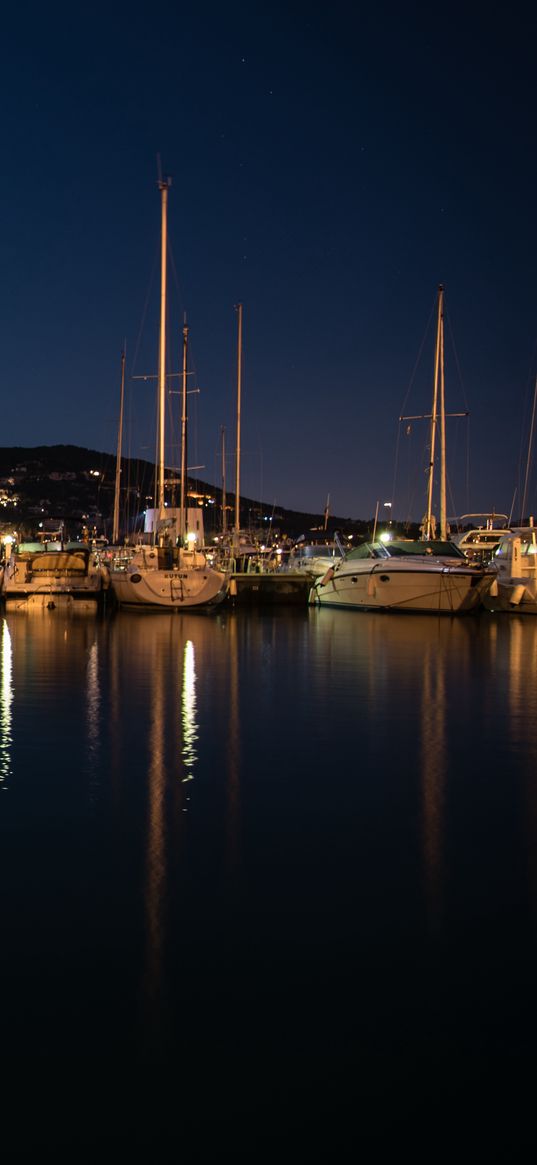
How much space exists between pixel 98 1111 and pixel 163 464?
3188 centimetres

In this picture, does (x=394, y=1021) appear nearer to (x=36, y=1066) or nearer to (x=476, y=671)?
(x=36, y=1066)

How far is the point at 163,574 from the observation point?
33.3 metres

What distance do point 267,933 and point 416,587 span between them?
97.6 ft

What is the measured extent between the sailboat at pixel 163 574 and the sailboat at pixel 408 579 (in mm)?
4883

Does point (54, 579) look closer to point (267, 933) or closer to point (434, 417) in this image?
point (434, 417)

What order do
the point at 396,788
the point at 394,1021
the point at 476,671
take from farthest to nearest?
the point at 476,671, the point at 396,788, the point at 394,1021

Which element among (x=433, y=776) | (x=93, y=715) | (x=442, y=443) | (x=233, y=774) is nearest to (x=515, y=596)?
(x=442, y=443)

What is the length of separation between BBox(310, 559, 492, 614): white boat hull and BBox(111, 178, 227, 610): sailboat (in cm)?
483

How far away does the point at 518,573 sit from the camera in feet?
120

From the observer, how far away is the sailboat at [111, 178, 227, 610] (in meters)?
33.5

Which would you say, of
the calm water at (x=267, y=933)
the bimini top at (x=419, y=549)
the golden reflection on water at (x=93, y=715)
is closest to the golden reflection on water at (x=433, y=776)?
the calm water at (x=267, y=933)

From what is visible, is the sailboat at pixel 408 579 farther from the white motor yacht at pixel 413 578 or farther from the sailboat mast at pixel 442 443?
the sailboat mast at pixel 442 443

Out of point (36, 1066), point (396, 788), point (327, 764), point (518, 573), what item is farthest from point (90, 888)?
point (518, 573)

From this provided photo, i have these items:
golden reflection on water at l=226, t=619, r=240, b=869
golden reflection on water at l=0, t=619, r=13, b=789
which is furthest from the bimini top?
golden reflection on water at l=226, t=619, r=240, b=869
